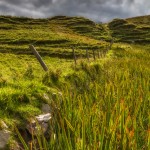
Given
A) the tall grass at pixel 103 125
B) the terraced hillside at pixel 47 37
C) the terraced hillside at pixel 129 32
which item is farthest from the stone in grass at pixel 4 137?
the terraced hillside at pixel 129 32

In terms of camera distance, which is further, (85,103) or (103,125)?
(85,103)

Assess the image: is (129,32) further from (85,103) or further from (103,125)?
(103,125)

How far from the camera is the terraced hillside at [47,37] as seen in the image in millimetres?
31859

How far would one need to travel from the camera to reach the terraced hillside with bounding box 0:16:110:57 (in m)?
31.9

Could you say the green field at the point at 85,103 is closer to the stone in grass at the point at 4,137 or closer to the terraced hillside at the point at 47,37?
the stone in grass at the point at 4,137

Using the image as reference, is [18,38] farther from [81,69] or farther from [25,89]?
[25,89]

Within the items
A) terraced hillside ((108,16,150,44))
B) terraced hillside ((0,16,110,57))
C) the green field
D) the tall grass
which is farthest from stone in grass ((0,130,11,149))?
terraced hillside ((108,16,150,44))

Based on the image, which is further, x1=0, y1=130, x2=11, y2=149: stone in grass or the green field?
x1=0, y1=130, x2=11, y2=149: stone in grass

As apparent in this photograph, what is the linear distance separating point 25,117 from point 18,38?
33229 millimetres

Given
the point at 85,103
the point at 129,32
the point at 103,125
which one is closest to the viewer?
the point at 103,125

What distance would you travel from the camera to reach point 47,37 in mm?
42750

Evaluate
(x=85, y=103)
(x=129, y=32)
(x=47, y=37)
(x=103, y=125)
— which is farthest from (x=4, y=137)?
(x=129, y=32)

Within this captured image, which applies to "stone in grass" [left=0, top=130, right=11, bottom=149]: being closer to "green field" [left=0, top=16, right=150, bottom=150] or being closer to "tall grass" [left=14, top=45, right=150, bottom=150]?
"green field" [left=0, top=16, right=150, bottom=150]

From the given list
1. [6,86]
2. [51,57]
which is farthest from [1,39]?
[6,86]
